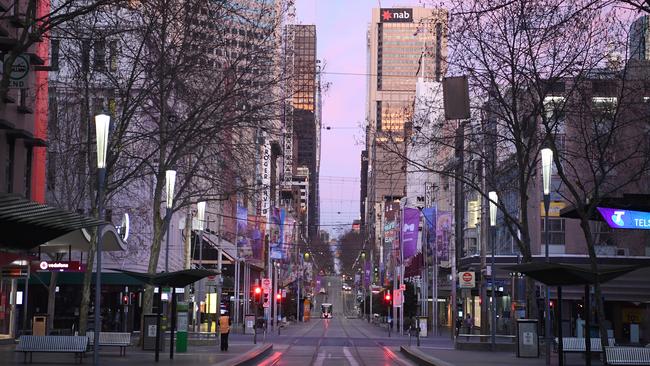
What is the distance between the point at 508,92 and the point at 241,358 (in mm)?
13991

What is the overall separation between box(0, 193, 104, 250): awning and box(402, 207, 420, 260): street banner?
172ft

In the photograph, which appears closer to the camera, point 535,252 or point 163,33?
point 163,33

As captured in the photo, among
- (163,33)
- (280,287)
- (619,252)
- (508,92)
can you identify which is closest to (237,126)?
(163,33)

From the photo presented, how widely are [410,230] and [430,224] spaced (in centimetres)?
374

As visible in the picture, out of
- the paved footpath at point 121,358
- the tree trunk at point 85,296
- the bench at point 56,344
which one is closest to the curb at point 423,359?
the paved footpath at point 121,358

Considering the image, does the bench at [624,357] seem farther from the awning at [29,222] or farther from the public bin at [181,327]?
the public bin at [181,327]

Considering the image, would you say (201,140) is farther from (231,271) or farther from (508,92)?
(231,271)

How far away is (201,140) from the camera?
1277 inches

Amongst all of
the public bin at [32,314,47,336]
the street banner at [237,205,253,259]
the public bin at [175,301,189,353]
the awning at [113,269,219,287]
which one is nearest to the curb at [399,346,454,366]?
the awning at [113,269,219,287]

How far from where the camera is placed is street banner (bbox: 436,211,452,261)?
61.7m

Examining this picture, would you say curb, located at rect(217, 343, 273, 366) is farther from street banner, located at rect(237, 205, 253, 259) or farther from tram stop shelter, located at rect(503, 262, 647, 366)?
street banner, located at rect(237, 205, 253, 259)

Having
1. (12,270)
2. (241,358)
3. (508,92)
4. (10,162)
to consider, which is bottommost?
(241,358)

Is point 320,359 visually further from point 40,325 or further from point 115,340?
point 40,325

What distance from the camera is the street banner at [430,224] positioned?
2579 inches
